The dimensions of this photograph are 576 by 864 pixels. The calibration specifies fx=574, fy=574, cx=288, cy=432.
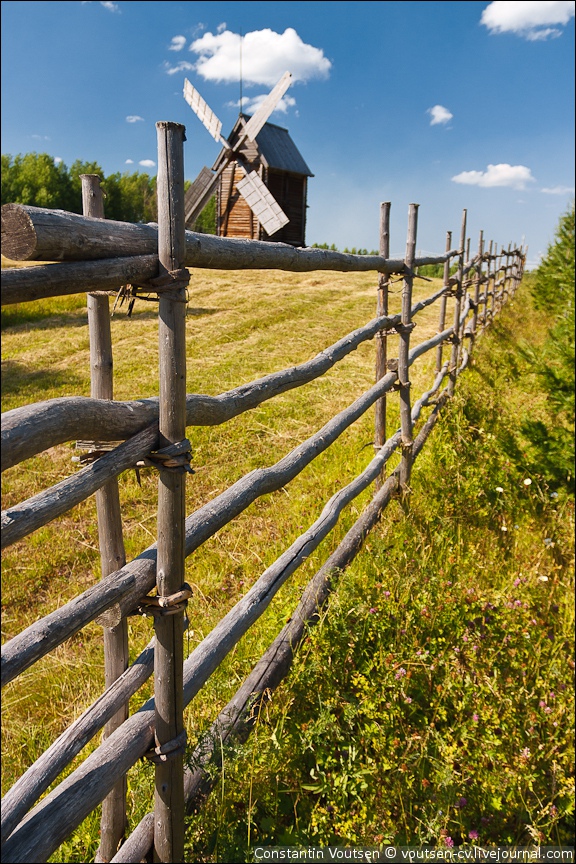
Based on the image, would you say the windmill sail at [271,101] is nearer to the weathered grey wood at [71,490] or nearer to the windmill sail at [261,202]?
the windmill sail at [261,202]

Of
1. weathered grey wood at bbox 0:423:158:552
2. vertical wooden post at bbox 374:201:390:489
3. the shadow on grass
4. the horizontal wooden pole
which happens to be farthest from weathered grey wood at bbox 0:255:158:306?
the shadow on grass

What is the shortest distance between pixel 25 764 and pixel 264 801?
1245 mm

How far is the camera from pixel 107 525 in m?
1.90

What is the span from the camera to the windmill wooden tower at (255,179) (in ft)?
56.2

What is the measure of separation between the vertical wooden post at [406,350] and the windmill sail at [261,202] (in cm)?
1321

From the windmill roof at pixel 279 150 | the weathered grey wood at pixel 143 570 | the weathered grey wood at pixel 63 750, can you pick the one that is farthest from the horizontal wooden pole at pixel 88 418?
the windmill roof at pixel 279 150

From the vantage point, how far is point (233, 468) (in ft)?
18.1

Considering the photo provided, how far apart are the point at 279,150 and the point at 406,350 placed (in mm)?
16994

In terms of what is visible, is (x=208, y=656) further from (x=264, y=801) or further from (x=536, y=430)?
(x=536, y=430)

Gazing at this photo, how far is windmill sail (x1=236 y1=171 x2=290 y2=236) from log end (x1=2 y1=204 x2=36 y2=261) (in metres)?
16.4

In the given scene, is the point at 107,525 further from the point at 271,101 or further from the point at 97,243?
the point at 271,101

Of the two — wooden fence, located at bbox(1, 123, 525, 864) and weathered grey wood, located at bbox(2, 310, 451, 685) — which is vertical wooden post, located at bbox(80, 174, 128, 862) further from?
weathered grey wood, located at bbox(2, 310, 451, 685)

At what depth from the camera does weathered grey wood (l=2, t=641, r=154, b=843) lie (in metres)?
1.43

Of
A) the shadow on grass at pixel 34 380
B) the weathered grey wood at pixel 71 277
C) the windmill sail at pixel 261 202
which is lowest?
the shadow on grass at pixel 34 380
